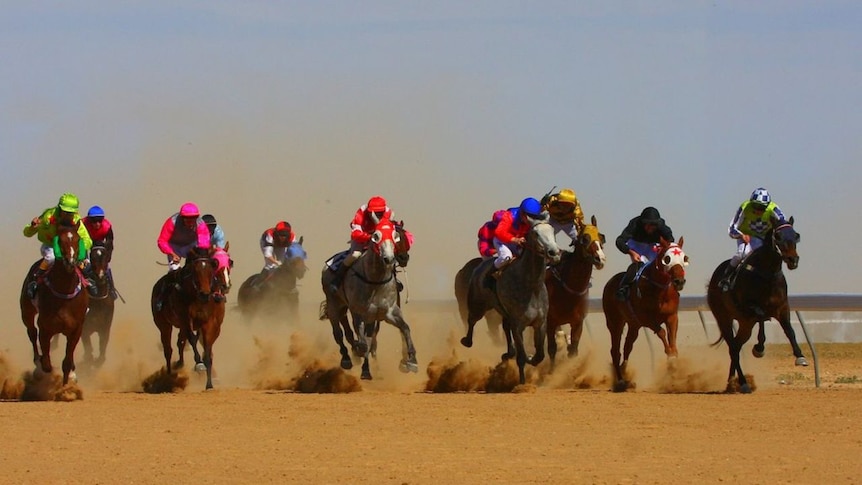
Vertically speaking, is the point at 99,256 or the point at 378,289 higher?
the point at 99,256

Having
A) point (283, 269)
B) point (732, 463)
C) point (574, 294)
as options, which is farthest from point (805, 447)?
point (283, 269)

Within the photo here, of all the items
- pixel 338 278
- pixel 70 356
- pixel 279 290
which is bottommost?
pixel 70 356

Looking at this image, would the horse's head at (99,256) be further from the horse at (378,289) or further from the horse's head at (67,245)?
the horse's head at (67,245)

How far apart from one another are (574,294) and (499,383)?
93.2 inches

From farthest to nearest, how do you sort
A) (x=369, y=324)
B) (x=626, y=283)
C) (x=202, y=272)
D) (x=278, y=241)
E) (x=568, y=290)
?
(x=278, y=241) → (x=568, y=290) → (x=369, y=324) → (x=202, y=272) → (x=626, y=283)

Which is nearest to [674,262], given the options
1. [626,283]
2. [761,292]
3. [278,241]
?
[761,292]

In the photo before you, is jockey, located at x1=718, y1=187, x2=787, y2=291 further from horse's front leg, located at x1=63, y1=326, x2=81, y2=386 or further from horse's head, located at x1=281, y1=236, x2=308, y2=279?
horse's head, located at x1=281, y1=236, x2=308, y2=279

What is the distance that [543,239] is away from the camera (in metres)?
20.2

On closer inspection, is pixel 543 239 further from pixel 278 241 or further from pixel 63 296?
pixel 278 241

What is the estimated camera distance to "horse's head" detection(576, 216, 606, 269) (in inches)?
856

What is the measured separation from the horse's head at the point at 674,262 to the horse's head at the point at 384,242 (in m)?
3.64

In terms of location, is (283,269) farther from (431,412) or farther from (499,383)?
(431,412)

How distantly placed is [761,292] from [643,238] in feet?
9.45

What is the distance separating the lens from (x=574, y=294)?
74.4 ft
